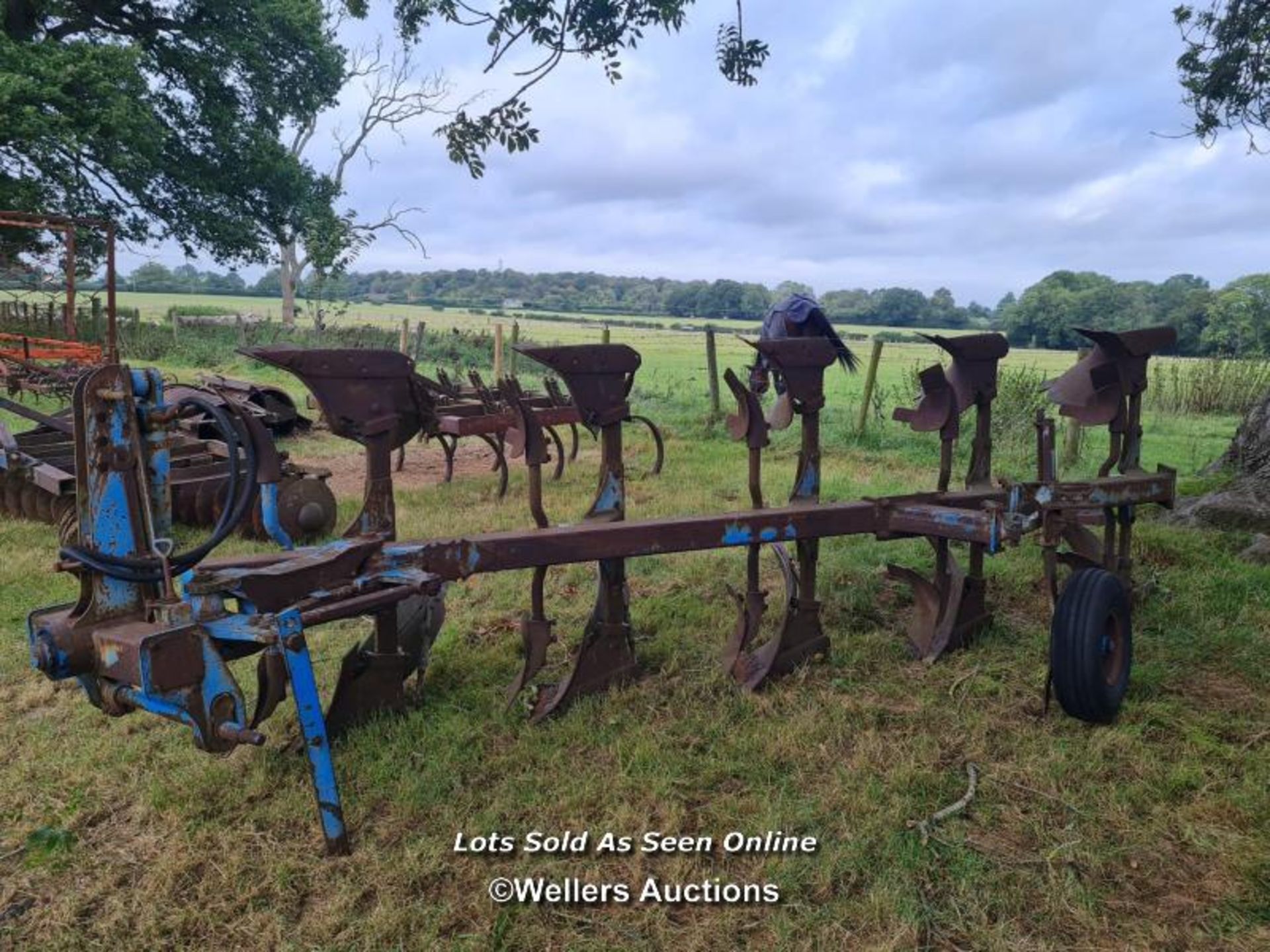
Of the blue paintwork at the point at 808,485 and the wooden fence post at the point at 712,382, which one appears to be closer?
the blue paintwork at the point at 808,485

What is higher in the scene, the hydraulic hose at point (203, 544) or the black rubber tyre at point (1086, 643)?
the hydraulic hose at point (203, 544)

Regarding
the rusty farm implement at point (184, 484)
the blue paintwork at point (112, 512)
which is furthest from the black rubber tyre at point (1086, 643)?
the rusty farm implement at point (184, 484)

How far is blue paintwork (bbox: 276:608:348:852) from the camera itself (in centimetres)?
234

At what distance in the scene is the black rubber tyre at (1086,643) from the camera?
298 cm

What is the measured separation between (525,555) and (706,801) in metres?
0.95

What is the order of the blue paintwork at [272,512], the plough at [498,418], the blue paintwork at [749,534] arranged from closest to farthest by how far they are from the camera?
1. the blue paintwork at [272,512]
2. the blue paintwork at [749,534]
3. the plough at [498,418]

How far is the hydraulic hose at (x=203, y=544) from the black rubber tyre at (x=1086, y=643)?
8.44 feet

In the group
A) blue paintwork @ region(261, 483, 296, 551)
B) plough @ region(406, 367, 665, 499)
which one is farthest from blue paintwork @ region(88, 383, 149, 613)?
plough @ region(406, 367, 665, 499)

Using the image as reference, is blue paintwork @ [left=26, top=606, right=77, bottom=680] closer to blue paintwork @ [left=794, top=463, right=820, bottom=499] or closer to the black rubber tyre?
blue paintwork @ [left=794, top=463, right=820, bottom=499]

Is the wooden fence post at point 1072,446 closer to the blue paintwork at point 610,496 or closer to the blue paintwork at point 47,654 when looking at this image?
the blue paintwork at point 610,496

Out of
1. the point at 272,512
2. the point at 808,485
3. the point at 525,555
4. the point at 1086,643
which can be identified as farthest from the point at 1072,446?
the point at 272,512

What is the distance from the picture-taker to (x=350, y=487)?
7.97 meters

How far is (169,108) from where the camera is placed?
16.5 m

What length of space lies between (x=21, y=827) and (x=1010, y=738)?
315 centimetres
